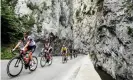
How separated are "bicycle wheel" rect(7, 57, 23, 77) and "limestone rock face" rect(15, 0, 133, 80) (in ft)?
11.2

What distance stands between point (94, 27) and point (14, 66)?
661 cm

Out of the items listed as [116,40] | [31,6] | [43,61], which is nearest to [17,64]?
[116,40]

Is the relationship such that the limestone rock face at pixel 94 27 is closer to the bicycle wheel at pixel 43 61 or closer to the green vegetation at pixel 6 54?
the bicycle wheel at pixel 43 61

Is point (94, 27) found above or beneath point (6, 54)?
above

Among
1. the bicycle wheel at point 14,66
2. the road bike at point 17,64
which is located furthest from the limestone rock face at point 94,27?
the bicycle wheel at point 14,66

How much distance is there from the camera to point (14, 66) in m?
11.4

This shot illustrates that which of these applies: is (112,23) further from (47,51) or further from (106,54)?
(47,51)

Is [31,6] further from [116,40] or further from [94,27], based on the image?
[116,40]

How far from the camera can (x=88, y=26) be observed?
56438 millimetres

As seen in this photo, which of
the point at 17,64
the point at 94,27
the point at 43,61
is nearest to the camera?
the point at 17,64

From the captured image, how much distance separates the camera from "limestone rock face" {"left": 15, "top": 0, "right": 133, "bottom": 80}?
7.17m

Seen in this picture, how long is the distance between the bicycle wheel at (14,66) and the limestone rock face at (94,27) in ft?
11.2

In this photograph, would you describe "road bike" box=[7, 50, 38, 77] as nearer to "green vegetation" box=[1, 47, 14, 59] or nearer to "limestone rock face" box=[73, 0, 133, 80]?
"limestone rock face" box=[73, 0, 133, 80]

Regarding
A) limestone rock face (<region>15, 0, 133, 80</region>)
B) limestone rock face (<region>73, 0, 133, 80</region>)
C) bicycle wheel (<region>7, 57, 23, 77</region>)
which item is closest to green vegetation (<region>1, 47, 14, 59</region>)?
limestone rock face (<region>15, 0, 133, 80</region>)
